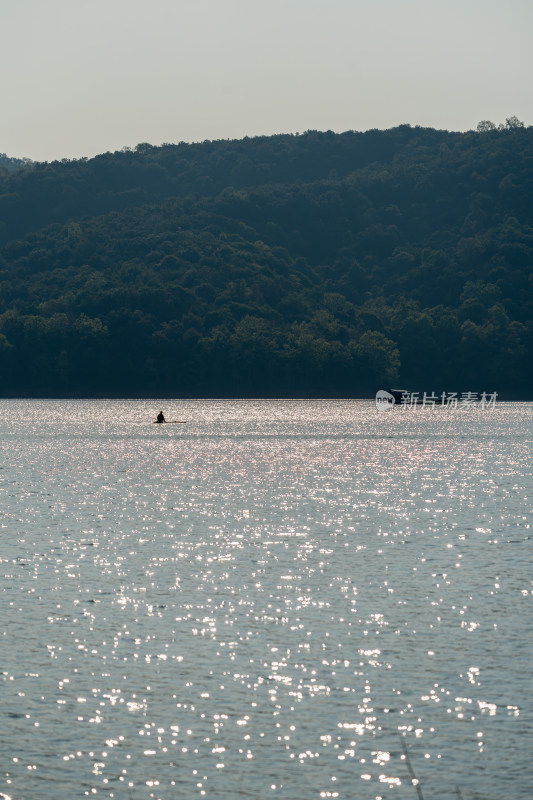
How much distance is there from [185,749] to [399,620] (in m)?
15.9

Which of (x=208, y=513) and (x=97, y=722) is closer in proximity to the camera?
(x=97, y=722)

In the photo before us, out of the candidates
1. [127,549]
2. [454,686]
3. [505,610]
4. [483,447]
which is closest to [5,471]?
[127,549]

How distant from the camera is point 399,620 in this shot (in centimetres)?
4288

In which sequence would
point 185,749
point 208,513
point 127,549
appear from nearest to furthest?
point 185,749 → point 127,549 → point 208,513

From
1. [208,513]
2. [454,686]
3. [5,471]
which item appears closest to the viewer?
[454,686]

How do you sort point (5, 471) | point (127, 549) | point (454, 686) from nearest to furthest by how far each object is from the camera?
point (454, 686), point (127, 549), point (5, 471)

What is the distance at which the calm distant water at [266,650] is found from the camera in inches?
1062

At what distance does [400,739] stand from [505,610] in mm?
16562

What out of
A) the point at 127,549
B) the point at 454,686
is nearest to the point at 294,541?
the point at 127,549

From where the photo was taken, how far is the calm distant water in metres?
27.0

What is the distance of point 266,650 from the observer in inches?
1505

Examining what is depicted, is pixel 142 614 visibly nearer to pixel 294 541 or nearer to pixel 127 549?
pixel 127 549

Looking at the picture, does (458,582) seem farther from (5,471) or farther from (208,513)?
(5,471)

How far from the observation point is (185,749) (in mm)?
28344
